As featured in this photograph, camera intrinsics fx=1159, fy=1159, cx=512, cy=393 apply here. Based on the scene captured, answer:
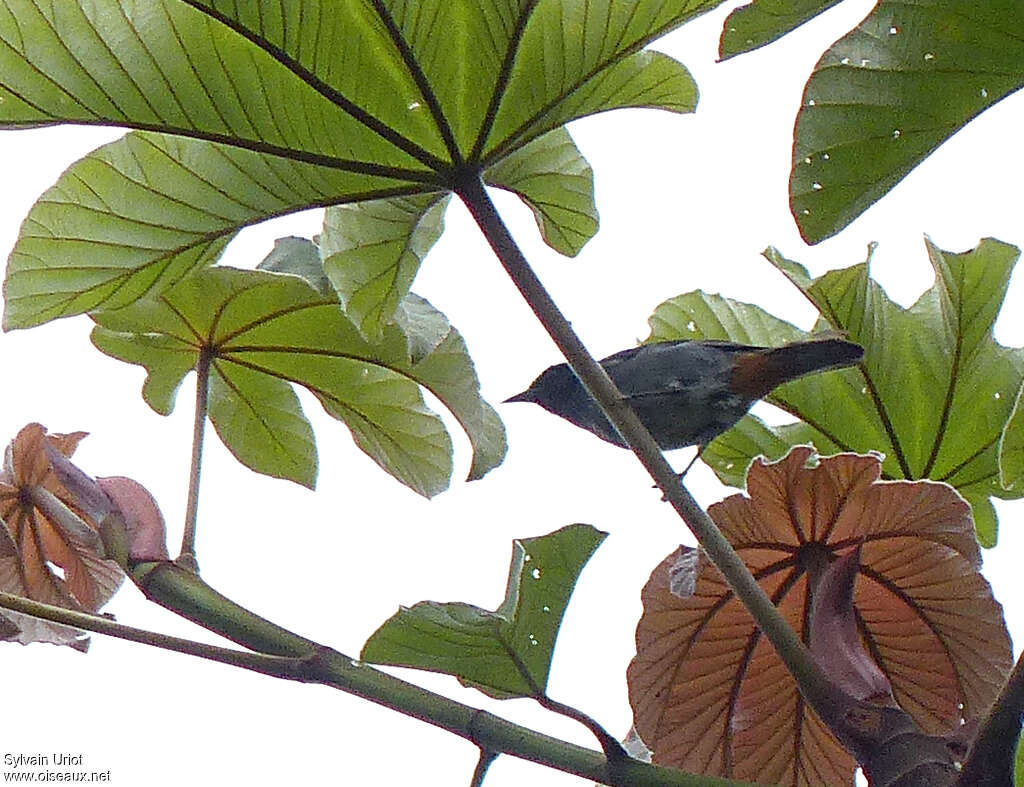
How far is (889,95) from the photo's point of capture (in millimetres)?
602

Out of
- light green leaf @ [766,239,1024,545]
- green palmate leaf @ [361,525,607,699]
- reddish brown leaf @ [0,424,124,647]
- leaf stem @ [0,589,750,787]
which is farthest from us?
light green leaf @ [766,239,1024,545]

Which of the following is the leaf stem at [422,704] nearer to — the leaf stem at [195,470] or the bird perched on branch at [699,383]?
the leaf stem at [195,470]

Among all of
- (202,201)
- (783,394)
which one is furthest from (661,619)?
(202,201)

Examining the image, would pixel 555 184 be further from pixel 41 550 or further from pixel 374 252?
pixel 41 550

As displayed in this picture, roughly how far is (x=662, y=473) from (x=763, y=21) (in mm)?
228

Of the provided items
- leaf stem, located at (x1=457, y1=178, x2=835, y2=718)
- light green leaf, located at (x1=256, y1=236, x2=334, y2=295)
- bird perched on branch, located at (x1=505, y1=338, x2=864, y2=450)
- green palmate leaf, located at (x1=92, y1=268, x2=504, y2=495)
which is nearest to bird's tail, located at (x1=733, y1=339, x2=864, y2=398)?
bird perched on branch, located at (x1=505, y1=338, x2=864, y2=450)

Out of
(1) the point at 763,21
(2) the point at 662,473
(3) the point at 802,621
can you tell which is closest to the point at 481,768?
(2) the point at 662,473

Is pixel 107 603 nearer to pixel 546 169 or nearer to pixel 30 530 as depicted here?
pixel 30 530

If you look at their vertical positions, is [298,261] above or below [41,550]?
above

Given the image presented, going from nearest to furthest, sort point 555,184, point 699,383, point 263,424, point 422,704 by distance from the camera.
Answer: point 422,704 < point 699,383 < point 555,184 < point 263,424

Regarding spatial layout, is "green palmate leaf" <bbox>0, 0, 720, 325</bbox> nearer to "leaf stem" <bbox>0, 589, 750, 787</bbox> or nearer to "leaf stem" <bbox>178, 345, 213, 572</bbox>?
"leaf stem" <bbox>178, 345, 213, 572</bbox>

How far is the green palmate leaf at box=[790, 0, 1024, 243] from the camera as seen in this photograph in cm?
58

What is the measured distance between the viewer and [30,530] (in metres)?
0.77

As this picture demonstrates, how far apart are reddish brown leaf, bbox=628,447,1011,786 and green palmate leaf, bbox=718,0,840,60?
0.22m
